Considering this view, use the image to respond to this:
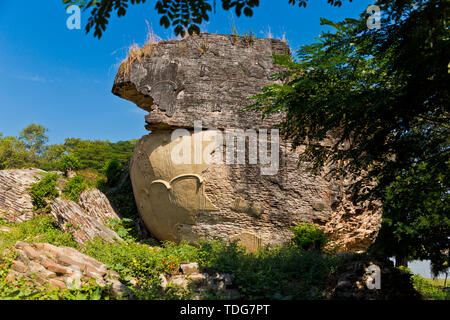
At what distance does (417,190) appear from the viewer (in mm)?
4445

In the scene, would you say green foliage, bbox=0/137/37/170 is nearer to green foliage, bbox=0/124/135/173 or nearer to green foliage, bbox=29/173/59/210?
green foliage, bbox=0/124/135/173

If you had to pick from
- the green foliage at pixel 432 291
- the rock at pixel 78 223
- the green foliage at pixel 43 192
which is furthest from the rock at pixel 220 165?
the green foliage at pixel 43 192

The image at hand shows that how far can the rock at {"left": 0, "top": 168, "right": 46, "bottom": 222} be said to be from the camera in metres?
9.29

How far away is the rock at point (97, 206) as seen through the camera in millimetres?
9242

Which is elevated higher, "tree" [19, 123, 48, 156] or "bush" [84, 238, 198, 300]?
"tree" [19, 123, 48, 156]

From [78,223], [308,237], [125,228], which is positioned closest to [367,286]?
[308,237]

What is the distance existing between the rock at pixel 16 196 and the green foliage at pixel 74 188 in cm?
107

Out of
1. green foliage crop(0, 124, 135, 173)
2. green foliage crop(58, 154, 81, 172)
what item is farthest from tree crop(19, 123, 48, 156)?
green foliage crop(58, 154, 81, 172)

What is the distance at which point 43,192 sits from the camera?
9656mm

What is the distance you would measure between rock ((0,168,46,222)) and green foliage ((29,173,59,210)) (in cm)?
19

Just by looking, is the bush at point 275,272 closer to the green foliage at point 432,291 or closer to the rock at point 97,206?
the green foliage at point 432,291

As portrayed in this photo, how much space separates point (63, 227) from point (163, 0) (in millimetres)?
6622

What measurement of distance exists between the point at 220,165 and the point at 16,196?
6.23 m
